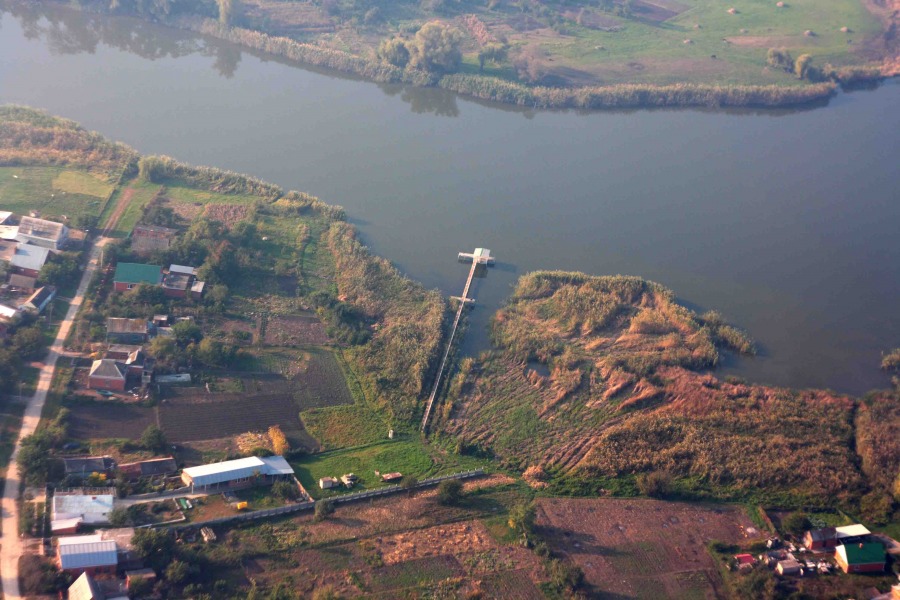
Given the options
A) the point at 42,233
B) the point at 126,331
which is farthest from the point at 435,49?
the point at 126,331

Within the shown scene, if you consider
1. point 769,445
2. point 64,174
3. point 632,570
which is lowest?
point 632,570

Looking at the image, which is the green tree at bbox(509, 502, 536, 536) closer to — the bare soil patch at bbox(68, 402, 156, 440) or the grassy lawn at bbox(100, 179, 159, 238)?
the bare soil patch at bbox(68, 402, 156, 440)

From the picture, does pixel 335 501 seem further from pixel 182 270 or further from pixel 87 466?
pixel 182 270

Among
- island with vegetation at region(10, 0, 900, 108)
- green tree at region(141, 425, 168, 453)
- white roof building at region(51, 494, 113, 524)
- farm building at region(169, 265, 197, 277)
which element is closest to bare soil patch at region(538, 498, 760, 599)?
green tree at region(141, 425, 168, 453)

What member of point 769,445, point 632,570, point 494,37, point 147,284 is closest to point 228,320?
point 147,284

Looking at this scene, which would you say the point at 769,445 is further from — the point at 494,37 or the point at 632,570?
the point at 494,37

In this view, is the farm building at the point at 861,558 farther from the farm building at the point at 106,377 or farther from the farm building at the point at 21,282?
the farm building at the point at 21,282
